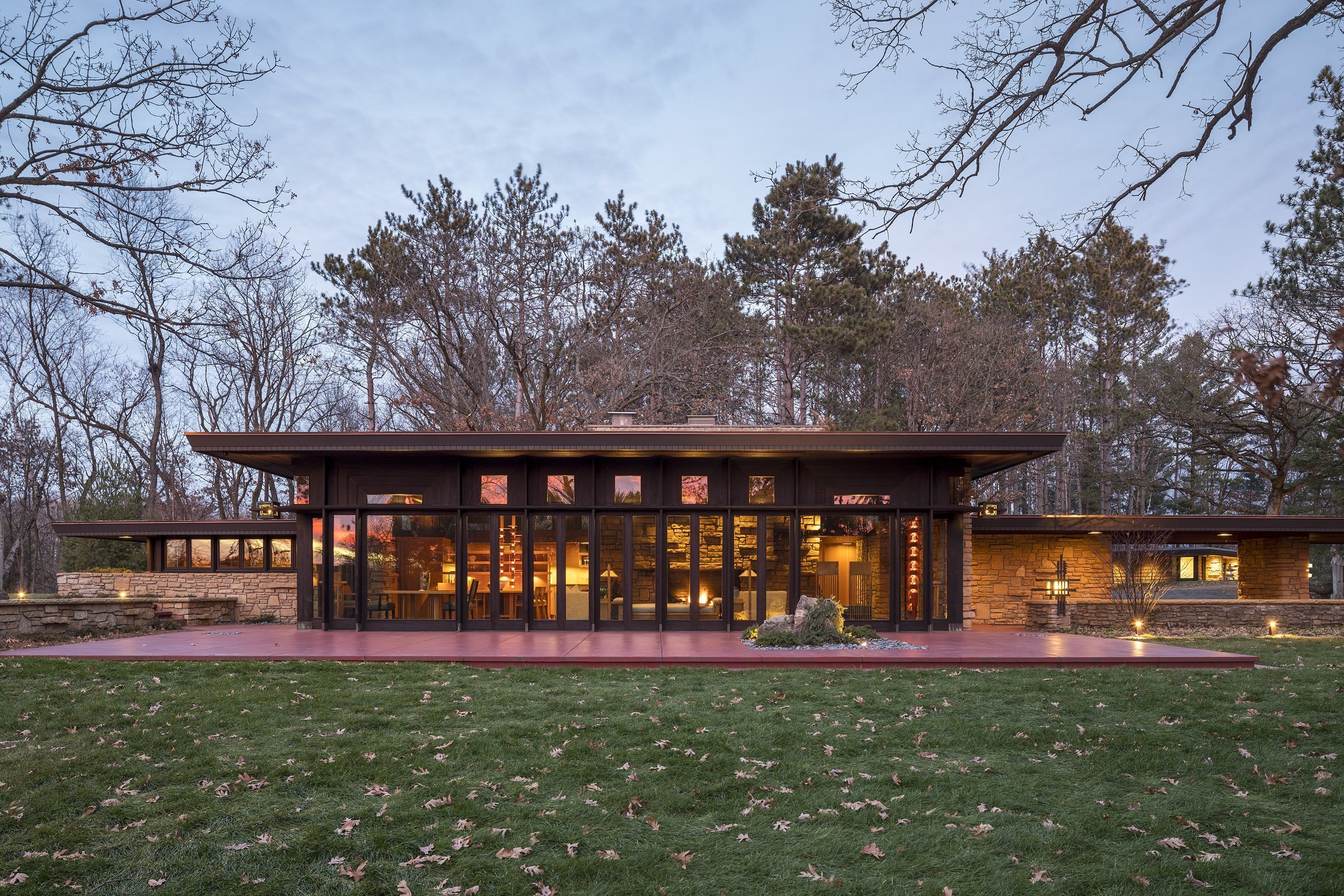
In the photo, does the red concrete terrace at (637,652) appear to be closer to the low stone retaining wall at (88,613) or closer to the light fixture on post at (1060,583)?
the low stone retaining wall at (88,613)

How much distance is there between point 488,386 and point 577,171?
609 cm

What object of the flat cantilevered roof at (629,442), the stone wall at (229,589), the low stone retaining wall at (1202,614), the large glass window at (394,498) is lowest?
the low stone retaining wall at (1202,614)

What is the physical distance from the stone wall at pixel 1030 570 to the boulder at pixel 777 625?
7.95 metres

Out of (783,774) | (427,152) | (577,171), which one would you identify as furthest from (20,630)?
(577,171)

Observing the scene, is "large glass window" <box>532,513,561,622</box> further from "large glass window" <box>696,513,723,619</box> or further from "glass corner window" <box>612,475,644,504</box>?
"large glass window" <box>696,513,723,619</box>

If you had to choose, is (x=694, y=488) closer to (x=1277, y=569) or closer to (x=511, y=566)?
(x=511, y=566)

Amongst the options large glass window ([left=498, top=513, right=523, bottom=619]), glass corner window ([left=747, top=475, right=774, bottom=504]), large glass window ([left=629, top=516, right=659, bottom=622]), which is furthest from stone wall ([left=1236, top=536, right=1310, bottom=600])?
large glass window ([left=498, top=513, right=523, bottom=619])

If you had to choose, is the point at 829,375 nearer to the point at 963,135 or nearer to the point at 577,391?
the point at 577,391

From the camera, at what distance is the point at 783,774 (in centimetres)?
538

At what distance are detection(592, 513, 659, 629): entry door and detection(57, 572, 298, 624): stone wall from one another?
23.7ft

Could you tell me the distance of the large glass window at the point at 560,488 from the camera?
13453mm

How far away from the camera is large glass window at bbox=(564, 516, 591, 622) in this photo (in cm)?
1331

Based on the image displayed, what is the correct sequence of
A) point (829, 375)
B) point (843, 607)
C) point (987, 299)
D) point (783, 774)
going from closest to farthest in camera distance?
point (783, 774) → point (843, 607) → point (829, 375) → point (987, 299)

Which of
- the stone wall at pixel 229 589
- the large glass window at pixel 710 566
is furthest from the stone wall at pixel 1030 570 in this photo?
the stone wall at pixel 229 589
